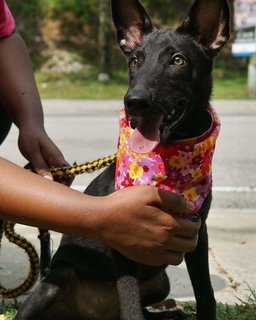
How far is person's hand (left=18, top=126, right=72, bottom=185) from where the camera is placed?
9.37ft

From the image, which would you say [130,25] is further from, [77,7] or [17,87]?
[77,7]

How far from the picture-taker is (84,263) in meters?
2.53

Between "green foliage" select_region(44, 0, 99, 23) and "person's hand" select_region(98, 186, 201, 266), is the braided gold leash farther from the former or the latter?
"green foliage" select_region(44, 0, 99, 23)

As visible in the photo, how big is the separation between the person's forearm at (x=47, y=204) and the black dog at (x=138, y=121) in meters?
0.33

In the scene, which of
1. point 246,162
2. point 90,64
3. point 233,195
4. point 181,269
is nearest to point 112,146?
point 246,162

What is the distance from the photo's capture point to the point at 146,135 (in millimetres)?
2049

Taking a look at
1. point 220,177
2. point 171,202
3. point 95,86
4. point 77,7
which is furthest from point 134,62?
point 77,7

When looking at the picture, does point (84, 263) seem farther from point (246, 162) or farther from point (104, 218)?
point (246, 162)

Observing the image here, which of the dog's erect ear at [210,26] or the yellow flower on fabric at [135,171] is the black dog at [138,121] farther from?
the yellow flower on fabric at [135,171]

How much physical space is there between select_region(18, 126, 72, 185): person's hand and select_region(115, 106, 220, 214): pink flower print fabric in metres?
0.61

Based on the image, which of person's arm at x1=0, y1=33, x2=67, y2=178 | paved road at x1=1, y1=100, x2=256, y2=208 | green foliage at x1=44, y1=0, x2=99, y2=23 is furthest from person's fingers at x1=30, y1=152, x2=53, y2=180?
green foliage at x1=44, y1=0, x2=99, y2=23

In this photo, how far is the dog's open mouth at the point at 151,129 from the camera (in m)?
2.04

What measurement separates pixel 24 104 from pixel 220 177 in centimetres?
293

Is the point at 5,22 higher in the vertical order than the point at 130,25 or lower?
lower
